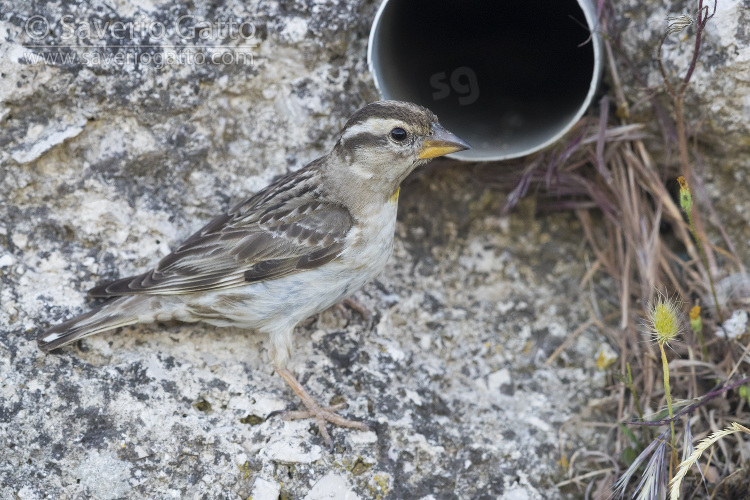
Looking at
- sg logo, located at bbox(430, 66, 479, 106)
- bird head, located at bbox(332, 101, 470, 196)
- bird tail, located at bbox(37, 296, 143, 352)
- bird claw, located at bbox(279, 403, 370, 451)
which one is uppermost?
sg logo, located at bbox(430, 66, 479, 106)

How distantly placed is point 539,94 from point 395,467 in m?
2.63

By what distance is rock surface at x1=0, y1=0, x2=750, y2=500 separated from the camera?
3.44 meters

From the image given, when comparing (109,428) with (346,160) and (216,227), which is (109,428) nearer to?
(216,227)

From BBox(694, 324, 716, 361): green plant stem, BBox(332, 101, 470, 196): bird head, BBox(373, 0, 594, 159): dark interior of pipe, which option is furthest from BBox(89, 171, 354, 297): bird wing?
BBox(694, 324, 716, 361): green plant stem

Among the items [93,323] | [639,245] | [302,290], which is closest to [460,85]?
[639,245]

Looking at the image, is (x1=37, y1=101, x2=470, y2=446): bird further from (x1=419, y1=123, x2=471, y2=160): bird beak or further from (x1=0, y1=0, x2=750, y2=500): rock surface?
(x1=0, y1=0, x2=750, y2=500): rock surface

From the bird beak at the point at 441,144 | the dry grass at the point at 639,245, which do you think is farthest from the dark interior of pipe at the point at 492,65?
the bird beak at the point at 441,144

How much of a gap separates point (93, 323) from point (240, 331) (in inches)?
31.7

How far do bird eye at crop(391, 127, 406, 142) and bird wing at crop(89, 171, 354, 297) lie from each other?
48cm

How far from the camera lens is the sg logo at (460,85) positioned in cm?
459

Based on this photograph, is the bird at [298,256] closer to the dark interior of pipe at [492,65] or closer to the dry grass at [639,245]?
the dark interior of pipe at [492,65]

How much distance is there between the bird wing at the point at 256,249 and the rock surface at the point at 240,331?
1.07ft

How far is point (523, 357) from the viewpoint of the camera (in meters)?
4.25

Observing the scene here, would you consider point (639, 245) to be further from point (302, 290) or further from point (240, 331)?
point (240, 331)
